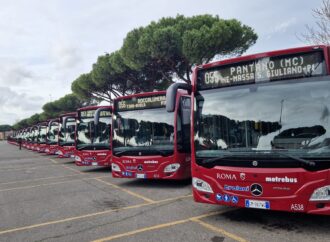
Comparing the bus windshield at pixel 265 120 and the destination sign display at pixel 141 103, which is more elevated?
the destination sign display at pixel 141 103

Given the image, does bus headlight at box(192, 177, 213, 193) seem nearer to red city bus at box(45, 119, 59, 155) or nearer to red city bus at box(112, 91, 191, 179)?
red city bus at box(112, 91, 191, 179)

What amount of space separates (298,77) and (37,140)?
103 feet

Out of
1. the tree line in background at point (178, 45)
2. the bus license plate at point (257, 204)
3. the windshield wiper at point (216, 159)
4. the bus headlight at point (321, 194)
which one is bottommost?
the bus license plate at point (257, 204)

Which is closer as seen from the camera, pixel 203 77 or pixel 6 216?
pixel 203 77

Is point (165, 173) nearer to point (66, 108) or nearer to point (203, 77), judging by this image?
point (203, 77)

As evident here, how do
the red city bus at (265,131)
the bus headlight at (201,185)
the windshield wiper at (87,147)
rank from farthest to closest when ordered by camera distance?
the windshield wiper at (87,147) → the bus headlight at (201,185) → the red city bus at (265,131)

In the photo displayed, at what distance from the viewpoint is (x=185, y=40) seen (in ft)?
76.0

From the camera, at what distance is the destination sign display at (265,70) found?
5332 millimetres

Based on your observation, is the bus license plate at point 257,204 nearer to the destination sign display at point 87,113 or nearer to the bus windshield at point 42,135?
the destination sign display at point 87,113

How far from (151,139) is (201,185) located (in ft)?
12.9

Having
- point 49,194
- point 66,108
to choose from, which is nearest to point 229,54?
point 49,194

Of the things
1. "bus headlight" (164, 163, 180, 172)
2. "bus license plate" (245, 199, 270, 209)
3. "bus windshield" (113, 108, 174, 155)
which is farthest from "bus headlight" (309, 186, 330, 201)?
"bus windshield" (113, 108, 174, 155)

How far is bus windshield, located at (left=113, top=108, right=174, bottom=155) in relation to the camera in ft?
31.9

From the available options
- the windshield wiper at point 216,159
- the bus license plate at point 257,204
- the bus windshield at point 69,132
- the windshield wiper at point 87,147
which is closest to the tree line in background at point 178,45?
the bus windshield at point 69,132
